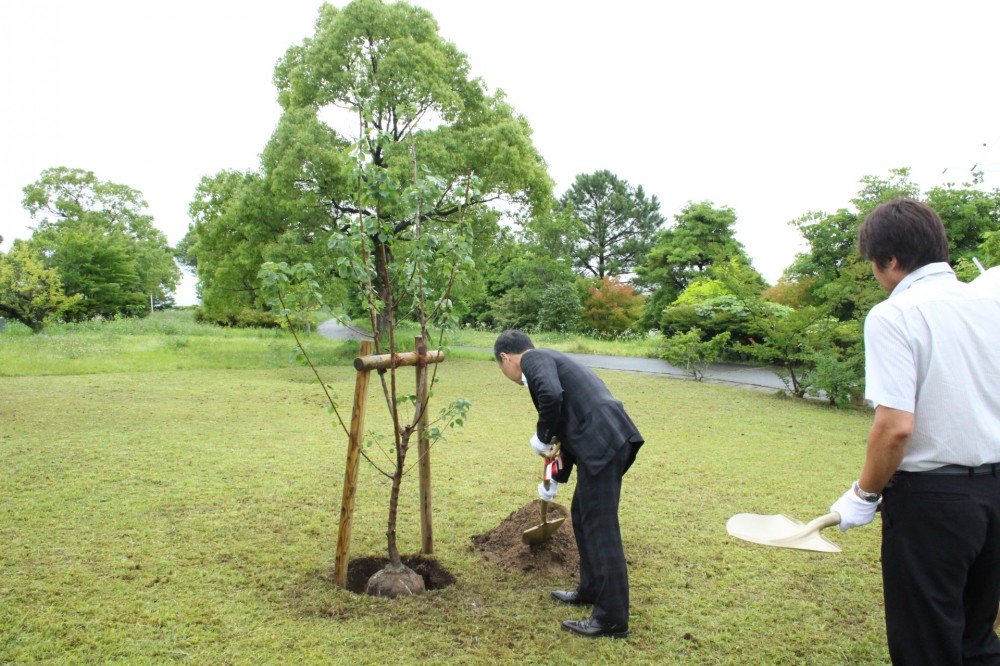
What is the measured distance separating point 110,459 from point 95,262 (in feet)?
95.0

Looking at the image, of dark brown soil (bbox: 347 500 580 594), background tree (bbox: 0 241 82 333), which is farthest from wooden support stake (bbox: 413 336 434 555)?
background tree (bbox: 0 241 82 333)

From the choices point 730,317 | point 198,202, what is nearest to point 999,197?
point 730,317

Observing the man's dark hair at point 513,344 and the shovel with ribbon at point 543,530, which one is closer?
the man's dark hair at point 513,344

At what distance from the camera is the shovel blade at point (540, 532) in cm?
446

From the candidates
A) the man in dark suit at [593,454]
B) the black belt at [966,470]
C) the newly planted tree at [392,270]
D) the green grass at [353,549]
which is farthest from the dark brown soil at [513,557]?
the black belt at [966,470]

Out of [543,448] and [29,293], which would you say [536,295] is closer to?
[29,293]

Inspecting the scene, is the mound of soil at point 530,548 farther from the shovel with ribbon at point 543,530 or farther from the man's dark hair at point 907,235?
the man's dark hair at point 907,235

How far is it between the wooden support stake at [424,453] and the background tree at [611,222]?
40374 millimetres

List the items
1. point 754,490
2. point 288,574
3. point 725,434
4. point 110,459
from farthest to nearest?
1. point 725,434
2. point 110,459
3. point 754,490
4. point 288,574

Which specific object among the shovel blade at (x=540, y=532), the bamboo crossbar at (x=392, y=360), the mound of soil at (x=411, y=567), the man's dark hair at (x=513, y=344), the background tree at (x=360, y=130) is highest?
the background tree at (x=360, y=130)

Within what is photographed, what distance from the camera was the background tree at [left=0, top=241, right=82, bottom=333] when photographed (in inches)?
866

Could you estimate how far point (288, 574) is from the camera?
4344 mm

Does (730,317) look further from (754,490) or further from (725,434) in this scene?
(754,490)

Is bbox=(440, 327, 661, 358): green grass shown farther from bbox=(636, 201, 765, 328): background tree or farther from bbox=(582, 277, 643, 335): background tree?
→ bbox=(636, 201, 765, 328): background tree
